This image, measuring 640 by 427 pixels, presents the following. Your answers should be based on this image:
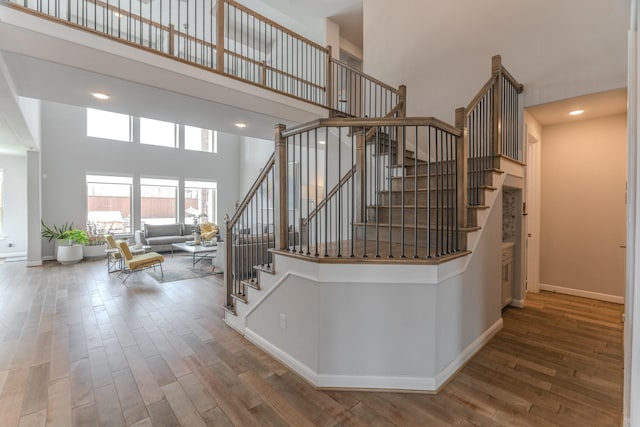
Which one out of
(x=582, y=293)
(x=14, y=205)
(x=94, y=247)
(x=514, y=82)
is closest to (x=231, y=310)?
(x=514, y=82)

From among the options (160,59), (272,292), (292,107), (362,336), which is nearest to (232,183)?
(292,107)

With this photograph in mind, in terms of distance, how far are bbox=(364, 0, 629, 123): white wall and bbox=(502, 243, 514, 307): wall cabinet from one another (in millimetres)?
1807

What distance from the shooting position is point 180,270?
19.6ft

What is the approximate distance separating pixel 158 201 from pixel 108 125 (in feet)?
7.90

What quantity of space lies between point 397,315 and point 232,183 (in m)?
9.38

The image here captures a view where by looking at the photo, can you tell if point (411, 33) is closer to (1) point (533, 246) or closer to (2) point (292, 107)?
(2) point (292, 107)

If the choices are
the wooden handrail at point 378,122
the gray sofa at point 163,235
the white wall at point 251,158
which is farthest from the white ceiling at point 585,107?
the gray sofa at point 163,235

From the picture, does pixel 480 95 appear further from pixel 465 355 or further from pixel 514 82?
pixel 465 355

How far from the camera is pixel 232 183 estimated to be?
34.5 feet

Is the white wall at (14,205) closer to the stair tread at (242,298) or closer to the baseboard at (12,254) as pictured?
the baseboard at (12,254)

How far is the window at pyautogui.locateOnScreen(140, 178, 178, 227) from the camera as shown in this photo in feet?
28.7

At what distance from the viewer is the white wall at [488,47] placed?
10.2ft

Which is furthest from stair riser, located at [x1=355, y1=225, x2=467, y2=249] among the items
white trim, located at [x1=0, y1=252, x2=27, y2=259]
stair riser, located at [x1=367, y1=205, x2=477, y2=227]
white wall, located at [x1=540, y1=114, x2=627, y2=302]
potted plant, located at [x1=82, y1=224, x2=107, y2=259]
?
white trim, located at [x1=0, y1=252, x2=27, y2=259]

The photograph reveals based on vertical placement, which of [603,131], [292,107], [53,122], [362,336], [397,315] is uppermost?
[53,122]
